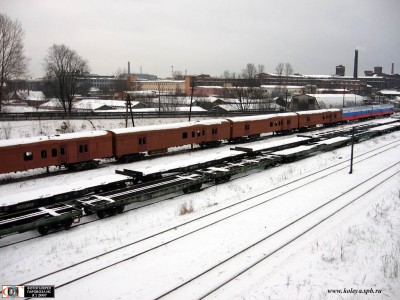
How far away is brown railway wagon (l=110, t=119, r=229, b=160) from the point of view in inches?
990

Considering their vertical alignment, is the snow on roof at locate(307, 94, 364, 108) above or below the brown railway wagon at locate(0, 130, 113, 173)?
above

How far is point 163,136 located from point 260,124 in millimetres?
13200

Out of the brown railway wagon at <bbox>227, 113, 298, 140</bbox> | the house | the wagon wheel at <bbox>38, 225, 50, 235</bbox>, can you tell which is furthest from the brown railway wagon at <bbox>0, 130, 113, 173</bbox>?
the house

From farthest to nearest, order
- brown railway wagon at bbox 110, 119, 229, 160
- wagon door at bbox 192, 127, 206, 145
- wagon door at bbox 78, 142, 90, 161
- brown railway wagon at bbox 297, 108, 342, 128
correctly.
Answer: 1. brown railway wagon at bbox 297, 108, 342, 128
2. wagon door at bbox 192, 127, 206, 145
3. brown railway wagon at bbox 110, 119, 229, 160
4. wagon door at bbox 78, 142, 90, 161

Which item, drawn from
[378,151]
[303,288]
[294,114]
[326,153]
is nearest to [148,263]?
[303,288]

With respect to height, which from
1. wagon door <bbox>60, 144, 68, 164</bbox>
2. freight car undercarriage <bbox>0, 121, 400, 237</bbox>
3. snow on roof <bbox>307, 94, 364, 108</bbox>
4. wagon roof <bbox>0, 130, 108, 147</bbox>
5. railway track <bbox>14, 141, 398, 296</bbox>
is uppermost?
snow on roof <bbox>307, 94, 364, 108</bbox>

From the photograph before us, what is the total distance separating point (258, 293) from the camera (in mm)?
8547

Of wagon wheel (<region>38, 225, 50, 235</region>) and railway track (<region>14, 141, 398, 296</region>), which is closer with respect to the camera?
railway track (<region>14, 141, 398, 296</region>)

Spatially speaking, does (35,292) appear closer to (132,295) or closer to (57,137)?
(132,295)

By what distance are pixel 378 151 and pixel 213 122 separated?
14916mm

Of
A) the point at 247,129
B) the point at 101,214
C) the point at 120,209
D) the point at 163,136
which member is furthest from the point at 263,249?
the point at 247,129

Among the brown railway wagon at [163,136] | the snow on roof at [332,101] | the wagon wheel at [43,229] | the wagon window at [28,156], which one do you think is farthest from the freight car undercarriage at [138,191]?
the snow on roof at [332,101]

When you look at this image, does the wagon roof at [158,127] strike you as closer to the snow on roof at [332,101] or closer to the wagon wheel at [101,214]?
the wagon wheel at [101,214]

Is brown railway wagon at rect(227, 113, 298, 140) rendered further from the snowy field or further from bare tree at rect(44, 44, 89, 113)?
bare tree at rect(44, 44, 89, 113)
